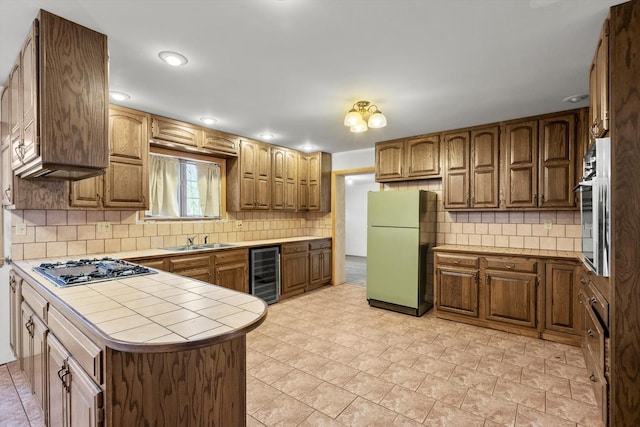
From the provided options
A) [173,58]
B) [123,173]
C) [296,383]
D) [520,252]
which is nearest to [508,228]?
[520,252]

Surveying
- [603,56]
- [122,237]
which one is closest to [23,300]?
[122,237]

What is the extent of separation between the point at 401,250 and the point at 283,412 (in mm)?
2428

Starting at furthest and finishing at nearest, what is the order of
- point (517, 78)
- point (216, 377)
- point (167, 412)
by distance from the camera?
point (517, 78)
point (216, 377)
point (167, 412)

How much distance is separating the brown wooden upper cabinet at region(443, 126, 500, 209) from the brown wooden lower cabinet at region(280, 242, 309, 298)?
2.17m

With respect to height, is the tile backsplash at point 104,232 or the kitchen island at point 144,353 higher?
the tile backsplash at point 104,232

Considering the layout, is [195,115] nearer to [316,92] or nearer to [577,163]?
[316,92]

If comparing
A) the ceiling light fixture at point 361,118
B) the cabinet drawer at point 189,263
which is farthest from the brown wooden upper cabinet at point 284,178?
the ceiling light fixture at point 361,118

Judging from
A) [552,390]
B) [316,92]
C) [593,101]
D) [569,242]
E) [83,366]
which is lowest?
[552,390]

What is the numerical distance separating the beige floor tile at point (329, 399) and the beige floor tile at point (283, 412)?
66 mm

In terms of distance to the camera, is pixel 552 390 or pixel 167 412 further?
pixel 552 390

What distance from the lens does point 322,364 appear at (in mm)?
2668

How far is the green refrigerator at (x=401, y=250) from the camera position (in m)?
3.86

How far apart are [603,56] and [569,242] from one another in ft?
7.73

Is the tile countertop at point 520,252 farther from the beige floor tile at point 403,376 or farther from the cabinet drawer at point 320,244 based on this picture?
the cabinet drawer at point 320,244
